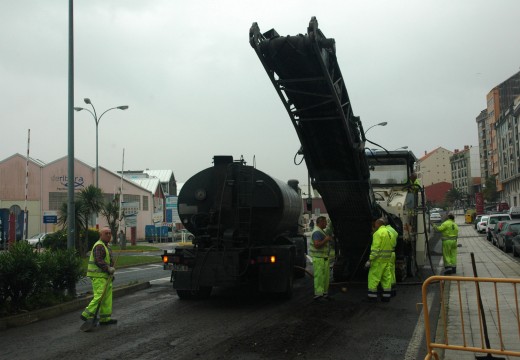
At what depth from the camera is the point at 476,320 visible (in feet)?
24.3

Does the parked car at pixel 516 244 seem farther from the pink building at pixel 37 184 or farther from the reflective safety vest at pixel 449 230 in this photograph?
the pink building at pixel 37 184

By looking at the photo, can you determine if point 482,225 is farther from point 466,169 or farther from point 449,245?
point 466,169

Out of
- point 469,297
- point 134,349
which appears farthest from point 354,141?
point 134,349

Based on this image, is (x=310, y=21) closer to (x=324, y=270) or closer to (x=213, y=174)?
(x=213, y=174)

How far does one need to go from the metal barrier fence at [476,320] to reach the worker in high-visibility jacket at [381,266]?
3.82ft

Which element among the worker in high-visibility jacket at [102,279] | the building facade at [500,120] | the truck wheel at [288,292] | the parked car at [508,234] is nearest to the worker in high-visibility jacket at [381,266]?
the truck wheel at [288,292]

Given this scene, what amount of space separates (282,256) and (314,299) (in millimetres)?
1094

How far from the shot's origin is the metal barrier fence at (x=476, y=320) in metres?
5.11

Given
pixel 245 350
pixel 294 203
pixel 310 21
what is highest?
pixel 310 21

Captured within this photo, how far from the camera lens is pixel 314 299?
9.91 meters

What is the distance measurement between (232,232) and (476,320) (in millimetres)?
4519

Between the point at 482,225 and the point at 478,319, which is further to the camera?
the point at 482,225

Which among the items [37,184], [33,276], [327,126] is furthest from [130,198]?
[327,126]

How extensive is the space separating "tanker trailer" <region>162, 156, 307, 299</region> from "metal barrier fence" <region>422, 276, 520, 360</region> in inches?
123
